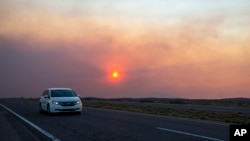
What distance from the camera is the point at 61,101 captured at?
2770 cm

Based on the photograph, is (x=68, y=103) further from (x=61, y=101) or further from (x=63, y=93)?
(x=63, y=93)

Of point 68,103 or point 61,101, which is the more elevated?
point 61,101

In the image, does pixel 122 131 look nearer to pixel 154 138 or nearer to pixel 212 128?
pixel 154 138

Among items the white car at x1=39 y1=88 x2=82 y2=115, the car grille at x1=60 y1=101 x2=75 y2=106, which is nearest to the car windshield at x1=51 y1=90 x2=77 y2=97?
the white car at x1=39 y1=88 x2=82 y2=115

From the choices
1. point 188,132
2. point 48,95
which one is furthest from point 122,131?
point 48,95

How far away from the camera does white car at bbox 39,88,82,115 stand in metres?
27.6

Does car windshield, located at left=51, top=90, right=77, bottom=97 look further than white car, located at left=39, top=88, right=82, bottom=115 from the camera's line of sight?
Yes

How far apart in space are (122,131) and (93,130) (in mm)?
1342

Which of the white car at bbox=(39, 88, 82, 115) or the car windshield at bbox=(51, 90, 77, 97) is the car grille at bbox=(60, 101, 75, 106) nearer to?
the white car at bbox=(39, 88, 82, 115)

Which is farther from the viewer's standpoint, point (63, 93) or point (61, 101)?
point (63, 93)

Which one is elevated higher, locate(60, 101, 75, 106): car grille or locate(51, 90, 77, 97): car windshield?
locate(51, 90, 77, 97): car windshield

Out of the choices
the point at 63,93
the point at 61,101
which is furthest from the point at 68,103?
the point at 63,93

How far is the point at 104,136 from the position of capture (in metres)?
14.8

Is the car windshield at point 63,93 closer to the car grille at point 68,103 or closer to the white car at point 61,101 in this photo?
the white car at point 61,101
